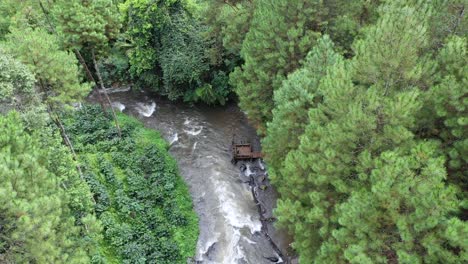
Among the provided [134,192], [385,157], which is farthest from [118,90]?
[385,157]

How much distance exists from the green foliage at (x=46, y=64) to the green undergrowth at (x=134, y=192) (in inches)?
208

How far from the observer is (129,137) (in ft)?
80.1

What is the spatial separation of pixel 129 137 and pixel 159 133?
2.82 m

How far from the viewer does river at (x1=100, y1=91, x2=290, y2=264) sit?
18578 mm

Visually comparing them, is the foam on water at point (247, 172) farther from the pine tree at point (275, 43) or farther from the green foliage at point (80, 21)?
the green foliage at point (80, 21)

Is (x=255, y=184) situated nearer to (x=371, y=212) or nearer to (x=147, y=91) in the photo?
(x=371, y=212)

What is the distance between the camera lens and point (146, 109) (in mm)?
30156

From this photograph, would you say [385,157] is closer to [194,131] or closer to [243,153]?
[243,153]

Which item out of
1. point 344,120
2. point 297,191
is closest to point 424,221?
point 344,120

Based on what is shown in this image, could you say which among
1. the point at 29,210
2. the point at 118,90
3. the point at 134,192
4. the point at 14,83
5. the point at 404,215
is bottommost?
the point at 118,90

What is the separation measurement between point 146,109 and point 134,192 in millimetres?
11449

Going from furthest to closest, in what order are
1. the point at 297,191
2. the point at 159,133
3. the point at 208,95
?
the point at 208,95 < the point at 159,133 < the point at 297,191

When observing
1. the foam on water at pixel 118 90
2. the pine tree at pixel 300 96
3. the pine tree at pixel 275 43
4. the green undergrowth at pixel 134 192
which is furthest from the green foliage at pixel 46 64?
the foam on water at pixel 118 90

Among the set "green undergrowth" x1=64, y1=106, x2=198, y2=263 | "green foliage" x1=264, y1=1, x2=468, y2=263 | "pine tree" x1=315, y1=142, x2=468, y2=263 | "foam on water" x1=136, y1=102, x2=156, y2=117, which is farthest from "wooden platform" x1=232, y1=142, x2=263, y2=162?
"pine tree" x1=315, y1=142, x2=468, y2=263
